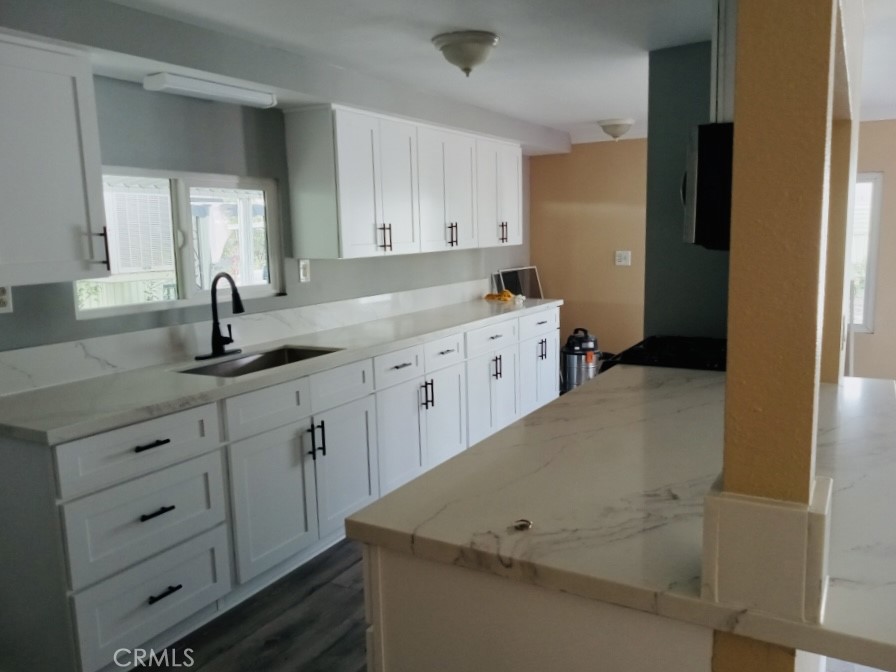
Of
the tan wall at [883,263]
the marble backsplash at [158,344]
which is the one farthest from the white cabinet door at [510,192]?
the tan wall at [883,263]

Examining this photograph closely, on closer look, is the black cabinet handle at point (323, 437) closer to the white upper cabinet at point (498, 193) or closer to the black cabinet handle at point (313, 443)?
the black cabinet handle at point (313, 443)

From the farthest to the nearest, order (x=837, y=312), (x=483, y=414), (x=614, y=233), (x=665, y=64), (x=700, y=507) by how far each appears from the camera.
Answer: (x=614, y=233) < (x=483, y=414) < (x=665, y=64) < (x=837, y=312) < (x=700, y=507)

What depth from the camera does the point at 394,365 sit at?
11.5 ft

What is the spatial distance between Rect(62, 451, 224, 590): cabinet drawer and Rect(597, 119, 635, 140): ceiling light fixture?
3.78 meters

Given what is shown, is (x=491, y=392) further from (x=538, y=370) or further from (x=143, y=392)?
(x=143, y=392)

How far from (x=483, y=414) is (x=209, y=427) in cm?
216

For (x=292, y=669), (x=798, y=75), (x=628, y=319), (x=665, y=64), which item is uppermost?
(x=665, y=64)

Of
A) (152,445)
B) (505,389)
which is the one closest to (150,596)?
(152,445)

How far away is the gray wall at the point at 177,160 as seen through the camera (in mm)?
2623

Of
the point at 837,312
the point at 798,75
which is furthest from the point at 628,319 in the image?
the point at 798,75

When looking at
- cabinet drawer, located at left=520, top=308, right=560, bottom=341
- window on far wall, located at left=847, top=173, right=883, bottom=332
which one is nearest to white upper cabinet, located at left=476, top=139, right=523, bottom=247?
cabinet drawer, located at left=520, top=308, right=560, bottom=341

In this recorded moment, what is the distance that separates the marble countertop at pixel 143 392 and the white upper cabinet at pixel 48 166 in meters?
0.41

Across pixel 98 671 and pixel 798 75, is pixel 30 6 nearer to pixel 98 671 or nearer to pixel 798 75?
pixel 98 671

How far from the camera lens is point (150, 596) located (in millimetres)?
2361
